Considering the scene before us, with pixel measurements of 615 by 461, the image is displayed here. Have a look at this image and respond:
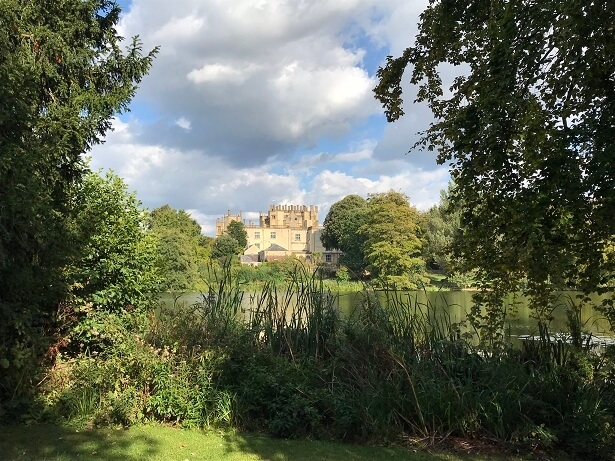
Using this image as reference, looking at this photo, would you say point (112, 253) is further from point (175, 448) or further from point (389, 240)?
point (389, 240)

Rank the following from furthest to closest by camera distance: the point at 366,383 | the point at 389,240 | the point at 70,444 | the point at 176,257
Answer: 1. the point at 389,240
2. the point at 176,257
3. the point at 366,383
4. the point at 70,444

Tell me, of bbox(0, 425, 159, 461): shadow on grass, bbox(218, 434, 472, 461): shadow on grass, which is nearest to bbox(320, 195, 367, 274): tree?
bbox(218, 434, 472, 461): shadow on grass

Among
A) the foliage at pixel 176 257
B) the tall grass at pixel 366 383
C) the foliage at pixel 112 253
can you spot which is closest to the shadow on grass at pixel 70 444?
the tall grass at pixel 366 383

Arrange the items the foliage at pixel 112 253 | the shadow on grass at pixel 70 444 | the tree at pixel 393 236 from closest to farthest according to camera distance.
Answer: the shadow on grass at pixel 70 444, the foliage at pixel 112 253, the tree at pixel 393 236

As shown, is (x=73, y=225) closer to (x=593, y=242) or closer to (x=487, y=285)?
(x=487, y=285)

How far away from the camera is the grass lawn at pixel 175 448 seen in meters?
4.41

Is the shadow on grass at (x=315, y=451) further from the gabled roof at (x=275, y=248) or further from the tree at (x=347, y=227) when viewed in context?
the gabled roof at (x=275, y=248)

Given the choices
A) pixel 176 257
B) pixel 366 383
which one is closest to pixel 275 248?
pixel 176 257

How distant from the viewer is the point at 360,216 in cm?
6047

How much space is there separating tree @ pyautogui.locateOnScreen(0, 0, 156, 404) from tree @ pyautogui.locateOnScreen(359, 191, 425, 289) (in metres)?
34.3

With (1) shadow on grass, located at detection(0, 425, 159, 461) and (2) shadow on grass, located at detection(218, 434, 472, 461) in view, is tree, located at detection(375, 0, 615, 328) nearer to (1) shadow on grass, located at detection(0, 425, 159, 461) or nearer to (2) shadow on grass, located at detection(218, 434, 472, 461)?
(2) shadow on grass, located at detection(218, 434, 472, 461)

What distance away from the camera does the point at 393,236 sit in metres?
46.7

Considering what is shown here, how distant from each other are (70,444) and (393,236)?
43267 mm

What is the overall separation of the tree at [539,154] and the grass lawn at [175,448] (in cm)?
199
